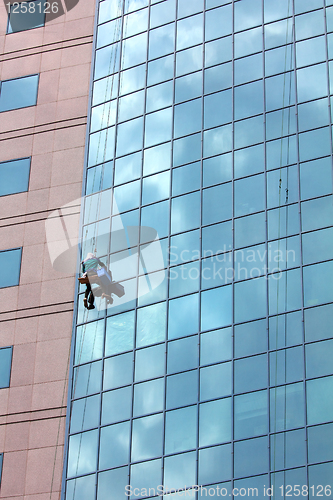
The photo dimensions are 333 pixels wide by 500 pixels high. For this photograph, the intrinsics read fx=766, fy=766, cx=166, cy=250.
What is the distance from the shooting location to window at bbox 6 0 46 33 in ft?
128

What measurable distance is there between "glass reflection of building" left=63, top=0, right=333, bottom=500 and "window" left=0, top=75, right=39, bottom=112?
12.1 ft

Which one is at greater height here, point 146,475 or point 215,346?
point 215,346

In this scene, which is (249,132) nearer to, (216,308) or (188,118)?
(188,118)

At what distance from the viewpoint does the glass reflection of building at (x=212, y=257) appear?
84.8ft

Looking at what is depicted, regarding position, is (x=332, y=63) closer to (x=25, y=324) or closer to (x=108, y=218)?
(x=108, y=218)

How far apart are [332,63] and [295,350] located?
1214cm

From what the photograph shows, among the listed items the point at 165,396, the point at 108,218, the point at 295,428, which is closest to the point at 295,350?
the point at 295,428

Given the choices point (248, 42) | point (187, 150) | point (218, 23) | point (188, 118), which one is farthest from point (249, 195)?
point (218, 23)

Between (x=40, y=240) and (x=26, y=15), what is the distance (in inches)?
526

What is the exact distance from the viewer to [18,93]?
122 ft

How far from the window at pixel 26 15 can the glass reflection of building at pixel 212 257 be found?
6.07 m

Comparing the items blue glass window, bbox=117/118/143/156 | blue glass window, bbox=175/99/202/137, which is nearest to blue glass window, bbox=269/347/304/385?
blue glass window, bbox=175/99/202/137

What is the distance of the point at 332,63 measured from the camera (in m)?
31.0

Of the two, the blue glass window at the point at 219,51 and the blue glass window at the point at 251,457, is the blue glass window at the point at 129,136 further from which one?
the blue glass window at the point at 251,457
